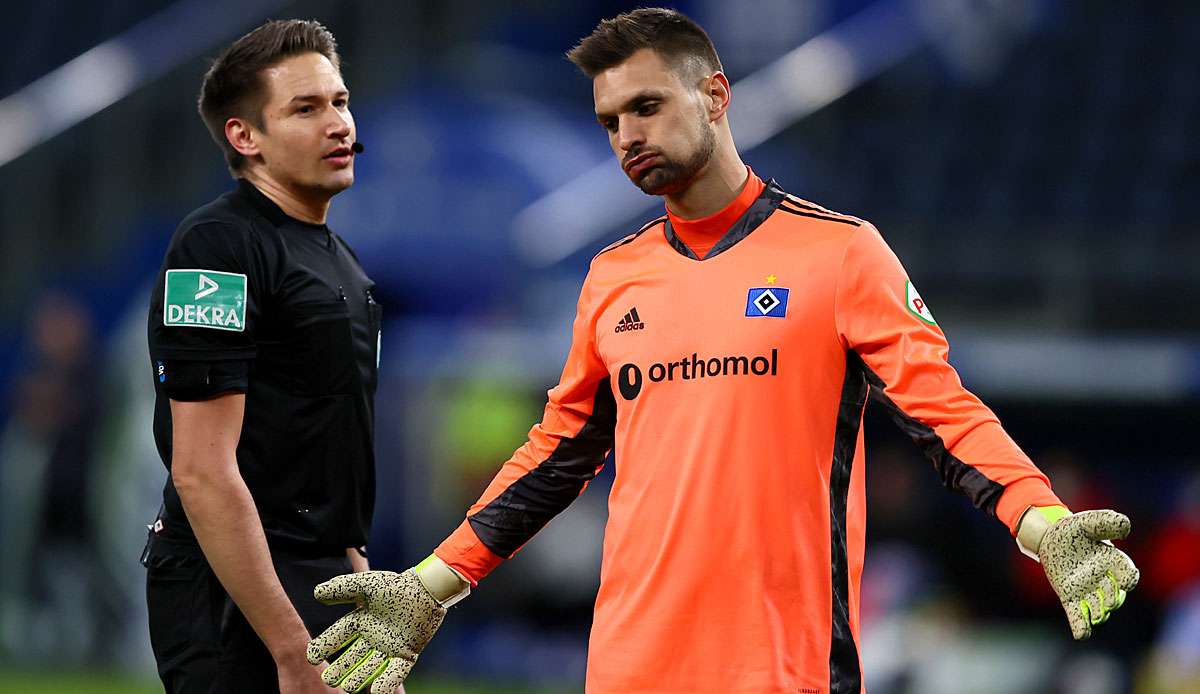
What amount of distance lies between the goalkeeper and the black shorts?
0.17 meters

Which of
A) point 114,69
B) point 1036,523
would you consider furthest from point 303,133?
point 114,69

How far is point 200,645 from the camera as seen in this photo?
12.3 feet

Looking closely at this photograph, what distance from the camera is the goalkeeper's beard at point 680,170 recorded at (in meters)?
3.62

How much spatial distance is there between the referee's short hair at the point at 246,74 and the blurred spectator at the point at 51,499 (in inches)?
249

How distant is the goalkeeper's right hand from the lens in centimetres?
366

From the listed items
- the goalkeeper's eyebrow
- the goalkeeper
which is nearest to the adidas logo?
the goalkeeper

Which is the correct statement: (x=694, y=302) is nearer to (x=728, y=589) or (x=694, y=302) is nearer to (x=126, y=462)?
(x=728, y=589)

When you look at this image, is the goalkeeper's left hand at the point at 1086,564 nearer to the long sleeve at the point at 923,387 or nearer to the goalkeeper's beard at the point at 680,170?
the long sleeve at the point at 923,387

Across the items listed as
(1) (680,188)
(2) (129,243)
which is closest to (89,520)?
(2) (129,243)

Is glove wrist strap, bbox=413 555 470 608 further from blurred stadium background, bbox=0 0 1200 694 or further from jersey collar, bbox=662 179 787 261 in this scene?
blurred stadium background, bbox=0 0 1200 694

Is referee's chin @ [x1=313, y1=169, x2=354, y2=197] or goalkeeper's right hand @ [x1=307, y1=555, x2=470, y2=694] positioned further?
referee's chin @ [x1=313, y1=169, x2=354, y2=197]

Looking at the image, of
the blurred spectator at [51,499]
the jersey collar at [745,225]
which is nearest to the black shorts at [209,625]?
the jersey collar at [745,225]

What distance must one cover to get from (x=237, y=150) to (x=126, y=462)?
6429 mm

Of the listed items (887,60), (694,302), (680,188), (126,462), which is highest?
(887,60)
